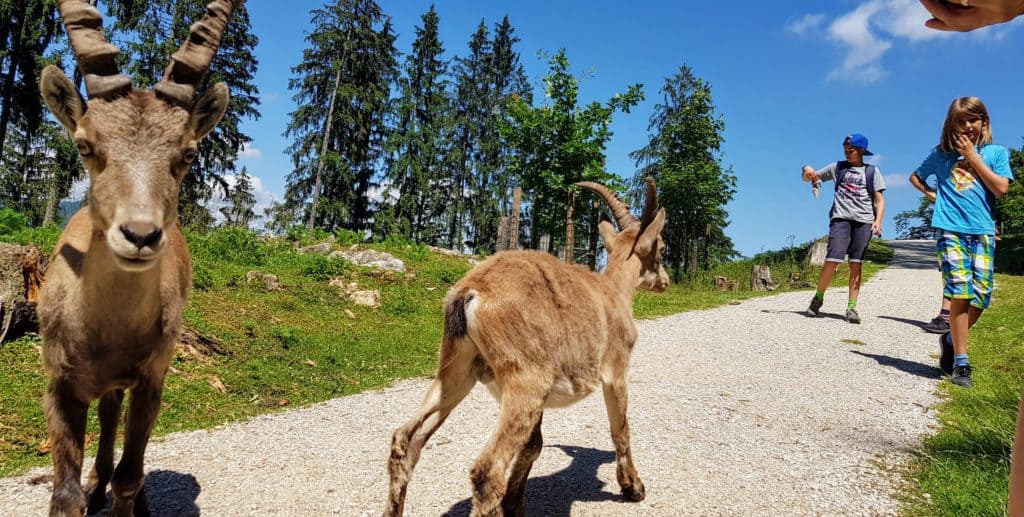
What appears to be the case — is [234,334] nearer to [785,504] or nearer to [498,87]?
[785,504]

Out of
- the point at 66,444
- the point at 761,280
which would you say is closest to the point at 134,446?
the point at 66,444

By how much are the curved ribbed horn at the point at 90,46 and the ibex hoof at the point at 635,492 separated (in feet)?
13.7

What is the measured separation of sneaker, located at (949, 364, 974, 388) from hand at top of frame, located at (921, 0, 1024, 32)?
7.71 m

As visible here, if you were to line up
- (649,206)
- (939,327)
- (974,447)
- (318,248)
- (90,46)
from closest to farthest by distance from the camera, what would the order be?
(90,46) < (974,447) < (649,206) < (939,327) < (318,248)

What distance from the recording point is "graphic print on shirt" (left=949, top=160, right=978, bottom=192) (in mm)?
7117

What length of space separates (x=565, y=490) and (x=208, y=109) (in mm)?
3691

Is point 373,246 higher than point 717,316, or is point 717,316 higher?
point 373,246

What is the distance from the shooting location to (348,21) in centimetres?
3584

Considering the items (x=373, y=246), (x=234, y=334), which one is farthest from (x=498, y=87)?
(x=234, y=334)

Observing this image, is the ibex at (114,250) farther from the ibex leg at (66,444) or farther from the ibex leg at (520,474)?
the ibex leg at (520,474)

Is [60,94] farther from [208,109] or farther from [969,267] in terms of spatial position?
[969,267]

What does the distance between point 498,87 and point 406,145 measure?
10342mm

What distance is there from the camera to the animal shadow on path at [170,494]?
393 cm

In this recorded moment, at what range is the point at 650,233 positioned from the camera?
18.7 feet
